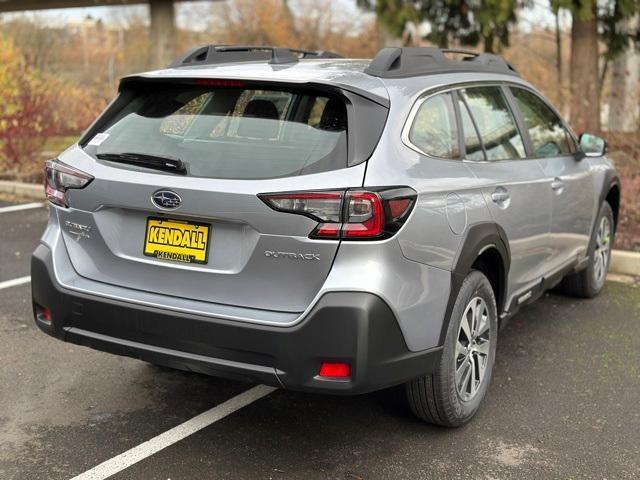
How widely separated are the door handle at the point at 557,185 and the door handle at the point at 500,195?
0.78 m

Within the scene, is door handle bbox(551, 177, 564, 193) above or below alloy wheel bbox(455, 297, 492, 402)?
above

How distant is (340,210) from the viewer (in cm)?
289

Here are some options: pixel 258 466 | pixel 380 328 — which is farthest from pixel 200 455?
pixel 380 328

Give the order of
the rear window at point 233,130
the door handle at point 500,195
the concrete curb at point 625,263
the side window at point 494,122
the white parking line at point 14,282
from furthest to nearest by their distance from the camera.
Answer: the concrete curb at point 625,263, the white parking line at point 14,282, the side window at point 494,122, the door handle at point 500,195, the rear window at point 233,130

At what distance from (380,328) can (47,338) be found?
2786 millimetres

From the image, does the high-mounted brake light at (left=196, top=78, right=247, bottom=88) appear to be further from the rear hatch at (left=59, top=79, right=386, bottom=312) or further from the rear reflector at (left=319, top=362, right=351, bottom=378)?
the rear reflector at (left=319, top=362, right=351, bottom=378)

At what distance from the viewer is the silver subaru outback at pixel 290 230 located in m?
2.91

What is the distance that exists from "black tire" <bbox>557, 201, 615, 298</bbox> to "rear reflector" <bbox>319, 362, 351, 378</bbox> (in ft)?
10.6

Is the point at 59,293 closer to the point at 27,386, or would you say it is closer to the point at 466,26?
the point at 27,386

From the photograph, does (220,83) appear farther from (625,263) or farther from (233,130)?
(625,263)

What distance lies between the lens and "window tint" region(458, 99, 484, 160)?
3.82m

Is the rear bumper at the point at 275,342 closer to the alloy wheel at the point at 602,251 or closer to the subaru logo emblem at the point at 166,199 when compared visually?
the subaru logo emblem at the point at 166,199

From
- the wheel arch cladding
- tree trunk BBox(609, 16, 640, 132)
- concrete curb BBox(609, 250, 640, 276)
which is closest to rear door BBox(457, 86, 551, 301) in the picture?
the wheel arch cladding

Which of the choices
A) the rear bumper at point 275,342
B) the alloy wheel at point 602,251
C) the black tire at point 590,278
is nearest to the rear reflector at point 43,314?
the rear bumper at point 275,342
